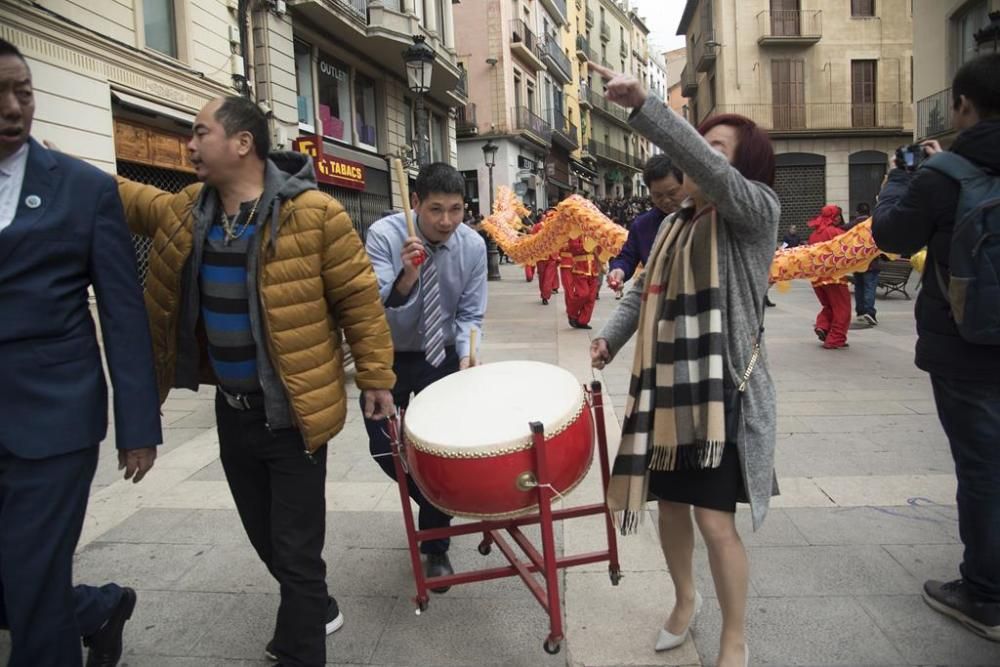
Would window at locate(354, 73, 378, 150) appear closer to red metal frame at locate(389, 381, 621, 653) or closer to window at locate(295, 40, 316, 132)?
window at locate(295, 40, 316, 132)

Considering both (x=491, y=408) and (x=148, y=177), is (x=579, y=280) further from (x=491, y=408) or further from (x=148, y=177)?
(x=491, y=408)

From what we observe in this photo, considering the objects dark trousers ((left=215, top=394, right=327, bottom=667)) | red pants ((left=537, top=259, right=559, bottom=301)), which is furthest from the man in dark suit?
red pants ((left=537, top=259, right=559, bottom=301))

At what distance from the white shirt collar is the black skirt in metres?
1.98

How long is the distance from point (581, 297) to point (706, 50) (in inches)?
898

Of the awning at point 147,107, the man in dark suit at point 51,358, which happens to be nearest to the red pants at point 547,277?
the awning at point 147,107

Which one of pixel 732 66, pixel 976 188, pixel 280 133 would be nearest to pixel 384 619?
pixel 976 188

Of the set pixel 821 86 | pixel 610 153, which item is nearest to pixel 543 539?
pixel 821 86

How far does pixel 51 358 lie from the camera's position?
1836mm

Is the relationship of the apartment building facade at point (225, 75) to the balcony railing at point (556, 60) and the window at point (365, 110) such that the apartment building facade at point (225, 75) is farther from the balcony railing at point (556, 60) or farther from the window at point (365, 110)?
the balcony railing at point (556, 60)

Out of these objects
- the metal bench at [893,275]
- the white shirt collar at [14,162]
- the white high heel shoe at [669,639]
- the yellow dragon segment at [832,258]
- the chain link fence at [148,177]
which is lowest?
the white high heel shoe at [669,639]

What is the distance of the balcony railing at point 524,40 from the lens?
103 feet

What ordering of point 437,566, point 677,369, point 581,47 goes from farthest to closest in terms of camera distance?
1. point 581,47
2. point 437,566
3. point 677,369

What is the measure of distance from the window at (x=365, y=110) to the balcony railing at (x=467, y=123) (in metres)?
11.5

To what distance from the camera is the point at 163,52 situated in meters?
10.6
